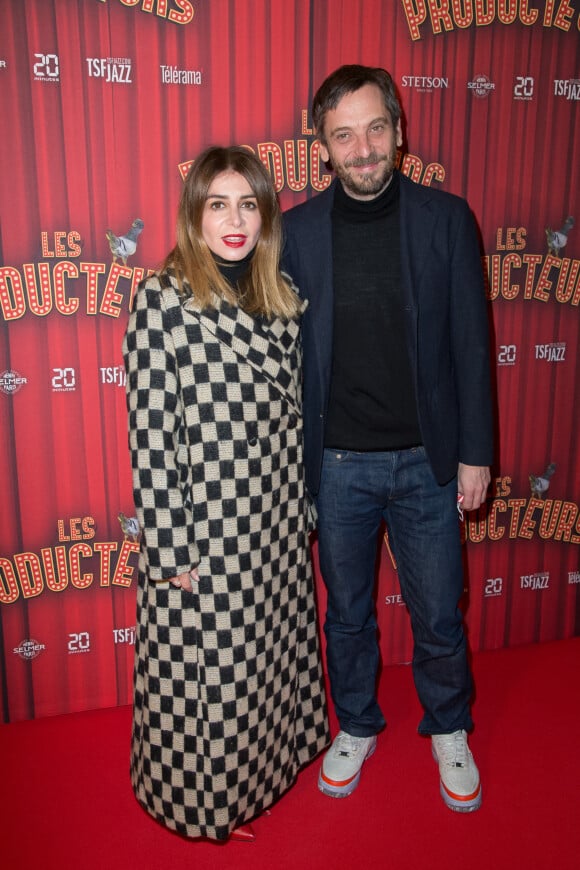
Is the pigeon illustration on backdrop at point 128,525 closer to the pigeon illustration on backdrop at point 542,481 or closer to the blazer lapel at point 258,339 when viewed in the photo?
the blazer lapel at point 258,339

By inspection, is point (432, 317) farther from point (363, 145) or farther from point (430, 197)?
point (363, 145)

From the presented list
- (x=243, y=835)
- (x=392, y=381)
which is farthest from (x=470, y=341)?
(x=243, y=835)

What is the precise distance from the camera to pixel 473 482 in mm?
2088

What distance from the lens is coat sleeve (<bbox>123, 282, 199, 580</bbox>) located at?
5.69 ft

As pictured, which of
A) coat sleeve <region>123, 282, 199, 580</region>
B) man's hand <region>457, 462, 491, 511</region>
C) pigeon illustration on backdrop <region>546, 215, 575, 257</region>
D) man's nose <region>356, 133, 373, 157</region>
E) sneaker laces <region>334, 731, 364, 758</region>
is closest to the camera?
coat sleeve <region>123, 282, 199, 580</region>

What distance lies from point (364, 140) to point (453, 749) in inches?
68.9

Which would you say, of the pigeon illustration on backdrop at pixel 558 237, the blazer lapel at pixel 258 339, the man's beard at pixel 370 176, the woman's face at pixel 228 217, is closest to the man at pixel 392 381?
the man's beard at pixel 370 176

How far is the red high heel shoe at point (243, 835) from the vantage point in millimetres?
1998

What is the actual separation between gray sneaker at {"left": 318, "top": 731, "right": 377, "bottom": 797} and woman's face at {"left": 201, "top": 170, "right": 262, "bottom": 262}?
1477 mm

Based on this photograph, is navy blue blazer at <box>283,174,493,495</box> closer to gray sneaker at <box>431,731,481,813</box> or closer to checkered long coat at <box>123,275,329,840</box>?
checkered long coat at <box>123,275,329,840</box>

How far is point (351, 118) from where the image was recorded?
6.43ft

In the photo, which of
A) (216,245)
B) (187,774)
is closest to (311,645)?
(187,774)

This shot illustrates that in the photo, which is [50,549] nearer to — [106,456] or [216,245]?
[106,456]

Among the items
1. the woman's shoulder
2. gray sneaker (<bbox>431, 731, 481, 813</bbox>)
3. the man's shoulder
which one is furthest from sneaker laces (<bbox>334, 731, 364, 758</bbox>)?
the man's shoulder
